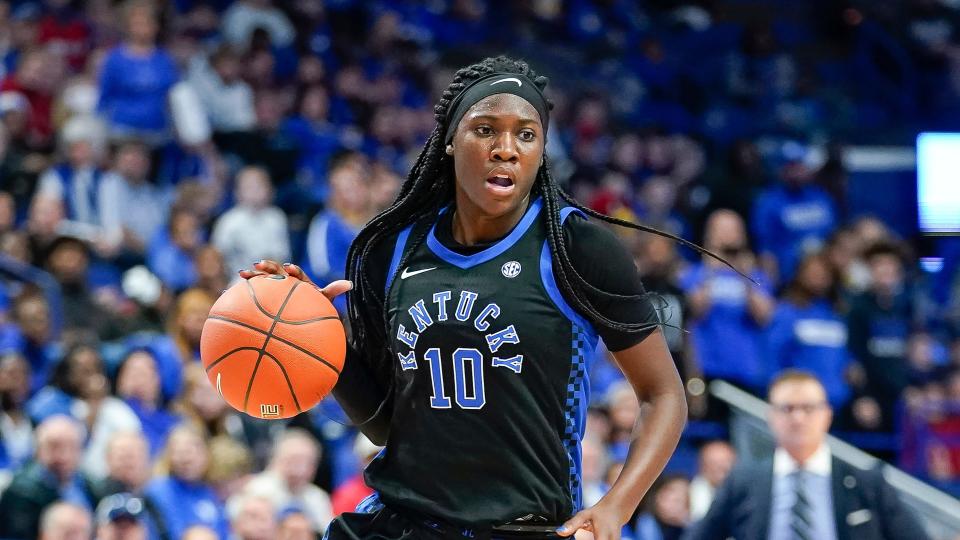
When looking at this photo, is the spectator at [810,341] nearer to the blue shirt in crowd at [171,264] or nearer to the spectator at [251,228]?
the spectator at [251,228]

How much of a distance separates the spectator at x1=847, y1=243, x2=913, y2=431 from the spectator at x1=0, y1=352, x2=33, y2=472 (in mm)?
5879

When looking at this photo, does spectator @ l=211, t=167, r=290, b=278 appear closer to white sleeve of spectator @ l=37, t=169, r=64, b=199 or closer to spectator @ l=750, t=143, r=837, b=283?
white sleeve of spectator @ l=37, t=169, r=64, b=199

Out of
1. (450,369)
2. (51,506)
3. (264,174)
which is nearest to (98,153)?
(264,174)

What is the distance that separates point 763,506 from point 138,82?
248 inches

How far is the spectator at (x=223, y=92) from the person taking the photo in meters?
11.2

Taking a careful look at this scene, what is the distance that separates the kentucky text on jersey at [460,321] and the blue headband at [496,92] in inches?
A: 18.4

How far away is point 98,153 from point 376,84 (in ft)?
→ 12.2

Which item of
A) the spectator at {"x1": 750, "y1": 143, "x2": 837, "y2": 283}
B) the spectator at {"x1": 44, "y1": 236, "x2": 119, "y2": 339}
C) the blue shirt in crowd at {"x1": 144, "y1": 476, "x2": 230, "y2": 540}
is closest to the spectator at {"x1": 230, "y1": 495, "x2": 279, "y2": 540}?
the blue shirt in crowd at {"x1": 144, "y1": 476, "x2": 230, "y2": 540}

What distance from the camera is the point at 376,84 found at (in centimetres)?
1305

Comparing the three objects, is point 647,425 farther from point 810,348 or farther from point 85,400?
point 810,348

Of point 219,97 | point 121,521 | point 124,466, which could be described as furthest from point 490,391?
point 219,97

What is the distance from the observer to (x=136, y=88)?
33.9 ft

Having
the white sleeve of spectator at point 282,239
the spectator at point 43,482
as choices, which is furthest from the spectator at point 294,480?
the white sleeve of spectator at point 282,239

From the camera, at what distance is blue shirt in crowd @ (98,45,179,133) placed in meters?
10.2
